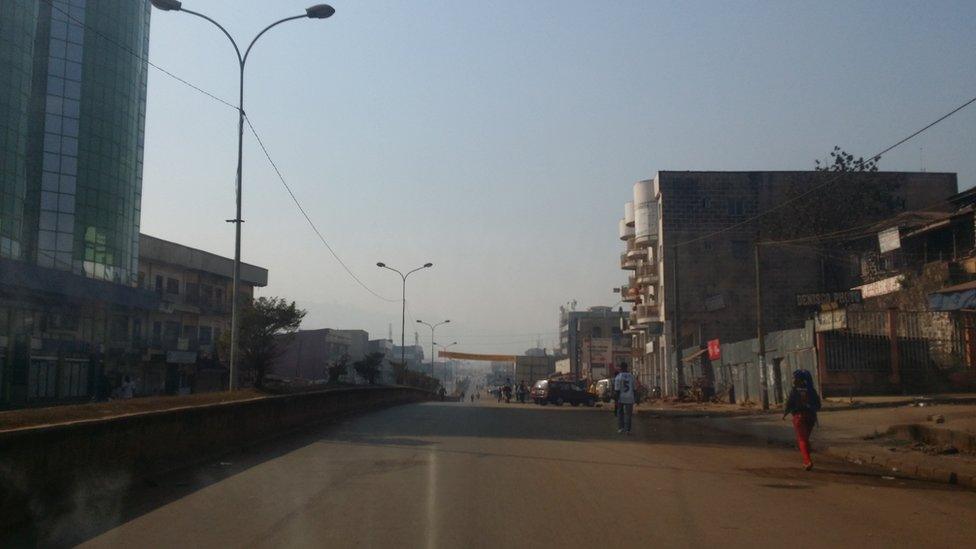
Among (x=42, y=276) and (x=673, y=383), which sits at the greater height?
(x=42, y=276)

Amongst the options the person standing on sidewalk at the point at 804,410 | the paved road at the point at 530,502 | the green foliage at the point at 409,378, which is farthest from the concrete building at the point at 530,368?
the person standing on sidewalk at the point at 804,410

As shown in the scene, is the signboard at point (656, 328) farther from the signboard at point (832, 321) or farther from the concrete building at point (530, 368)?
the concrete building at point (530, 368)

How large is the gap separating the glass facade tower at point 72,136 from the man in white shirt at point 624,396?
38.8m

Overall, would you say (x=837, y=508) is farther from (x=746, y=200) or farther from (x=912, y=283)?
(x=746, y=200)

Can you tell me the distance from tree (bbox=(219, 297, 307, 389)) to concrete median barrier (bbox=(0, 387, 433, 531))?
10057 millimetres

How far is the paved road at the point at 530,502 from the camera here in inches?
312

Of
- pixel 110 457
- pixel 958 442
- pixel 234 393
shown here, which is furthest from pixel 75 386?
pixel 958 442

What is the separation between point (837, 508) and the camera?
973 centimetres

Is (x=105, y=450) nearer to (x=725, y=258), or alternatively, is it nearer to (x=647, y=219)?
(x=725, y=258)

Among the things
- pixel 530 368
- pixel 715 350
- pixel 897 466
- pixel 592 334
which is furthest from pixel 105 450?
pixel 530 368

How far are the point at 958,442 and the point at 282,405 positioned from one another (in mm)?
14058

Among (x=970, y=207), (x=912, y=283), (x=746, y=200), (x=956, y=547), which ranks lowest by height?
(x=956, y=547)

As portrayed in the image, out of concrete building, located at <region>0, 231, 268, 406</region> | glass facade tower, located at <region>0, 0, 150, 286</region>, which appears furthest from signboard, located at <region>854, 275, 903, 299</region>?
glass facade tower, located at <region>0, 0, 150, 286</region>

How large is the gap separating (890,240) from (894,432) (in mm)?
26229
